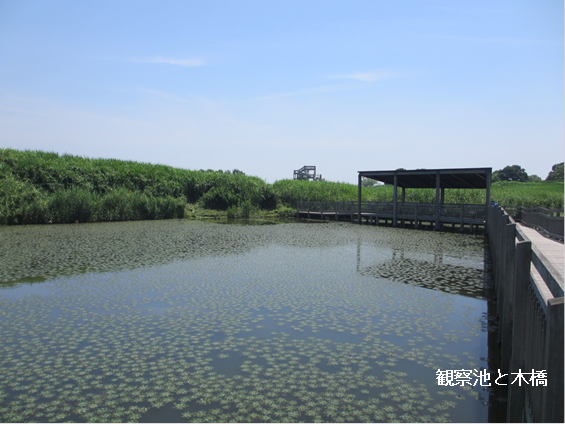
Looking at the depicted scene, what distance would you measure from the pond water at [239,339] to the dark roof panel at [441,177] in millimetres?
9938

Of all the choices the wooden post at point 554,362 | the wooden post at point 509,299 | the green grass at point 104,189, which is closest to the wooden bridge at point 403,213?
the green grass at point 104,189

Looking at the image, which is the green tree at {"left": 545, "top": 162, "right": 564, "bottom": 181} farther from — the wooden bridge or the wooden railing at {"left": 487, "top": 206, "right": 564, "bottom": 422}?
the wooden railing at {"left": 487, "top": 206, "right": 564, "bottom": 422}

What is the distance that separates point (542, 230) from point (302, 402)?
1338 centimetres

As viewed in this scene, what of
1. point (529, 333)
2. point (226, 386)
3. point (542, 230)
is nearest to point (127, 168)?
point (542, 230)

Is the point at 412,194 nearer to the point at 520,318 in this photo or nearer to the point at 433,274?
the point at 433,274

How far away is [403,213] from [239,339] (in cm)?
Answer: 2128

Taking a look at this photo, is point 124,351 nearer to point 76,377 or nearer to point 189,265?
point 76,377

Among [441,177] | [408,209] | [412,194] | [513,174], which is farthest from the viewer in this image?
[513,174]

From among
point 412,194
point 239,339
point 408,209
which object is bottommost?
point 239,339

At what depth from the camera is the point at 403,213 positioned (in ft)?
85.2

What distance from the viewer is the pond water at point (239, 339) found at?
14.7 ft

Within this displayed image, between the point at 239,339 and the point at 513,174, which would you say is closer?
the point at 239,339

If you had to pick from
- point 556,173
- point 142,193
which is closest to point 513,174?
point 556,173

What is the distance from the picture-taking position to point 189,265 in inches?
499
